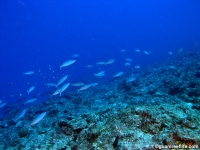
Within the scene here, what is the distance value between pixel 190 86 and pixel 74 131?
6900mm

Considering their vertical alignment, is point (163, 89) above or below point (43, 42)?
below

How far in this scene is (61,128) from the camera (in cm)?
369

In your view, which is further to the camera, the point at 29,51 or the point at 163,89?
the point at 29,51

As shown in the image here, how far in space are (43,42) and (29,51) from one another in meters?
21.8

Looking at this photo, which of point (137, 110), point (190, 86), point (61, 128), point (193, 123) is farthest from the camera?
point (190, 86)

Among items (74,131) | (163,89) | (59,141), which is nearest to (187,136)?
(74,131)

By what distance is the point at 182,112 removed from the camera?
11.1ft

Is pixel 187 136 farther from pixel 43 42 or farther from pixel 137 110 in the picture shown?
pixel 43 42

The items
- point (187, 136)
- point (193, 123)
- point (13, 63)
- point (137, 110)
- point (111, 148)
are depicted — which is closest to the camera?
point (187, 136)

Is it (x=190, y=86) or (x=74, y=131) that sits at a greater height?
(x=74, y=131)

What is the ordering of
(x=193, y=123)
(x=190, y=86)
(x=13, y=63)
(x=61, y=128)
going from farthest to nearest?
1. (x=13, y=63)
2. (x=190, y=86)
3. (x=61, y=128)
4. (x=193, y=123)

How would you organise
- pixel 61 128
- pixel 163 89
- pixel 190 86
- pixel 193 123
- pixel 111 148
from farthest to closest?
pixel 163 89, pixel 190 86, pixel 61 128, pixel 193 123, pixel 111 148

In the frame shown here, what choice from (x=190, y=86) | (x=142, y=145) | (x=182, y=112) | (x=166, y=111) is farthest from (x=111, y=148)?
(x=190, y=86)

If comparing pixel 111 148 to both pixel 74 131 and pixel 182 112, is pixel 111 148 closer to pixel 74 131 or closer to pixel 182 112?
pixel 74 131
